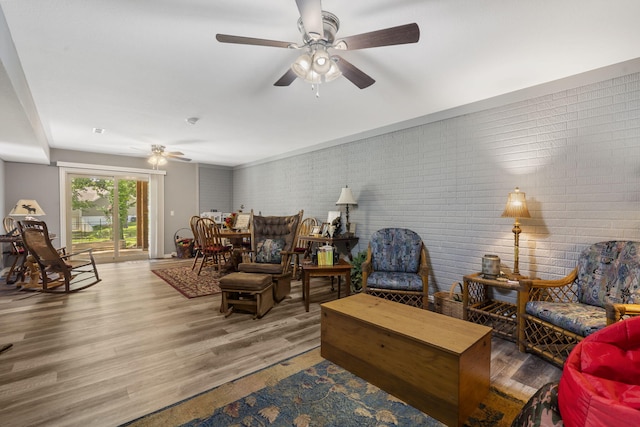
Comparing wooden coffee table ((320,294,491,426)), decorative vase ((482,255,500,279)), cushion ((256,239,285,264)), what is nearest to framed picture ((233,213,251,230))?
cushion ((256,239,285,264))

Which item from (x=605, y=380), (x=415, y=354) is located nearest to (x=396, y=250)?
(x=415, y=354)

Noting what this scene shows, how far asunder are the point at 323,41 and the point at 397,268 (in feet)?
8.93

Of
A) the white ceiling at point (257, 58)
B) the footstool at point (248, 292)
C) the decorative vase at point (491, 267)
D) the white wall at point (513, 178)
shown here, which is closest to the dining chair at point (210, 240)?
the white ceiling at point (257, 58)

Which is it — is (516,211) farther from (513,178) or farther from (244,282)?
(244,282)

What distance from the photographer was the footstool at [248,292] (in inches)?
126

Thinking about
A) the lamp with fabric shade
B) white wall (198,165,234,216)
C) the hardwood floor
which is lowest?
the hardwood floor

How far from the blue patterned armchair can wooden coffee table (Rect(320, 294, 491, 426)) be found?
0.91 m

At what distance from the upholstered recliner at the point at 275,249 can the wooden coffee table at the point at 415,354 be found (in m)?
1.44

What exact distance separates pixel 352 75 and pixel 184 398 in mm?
2537

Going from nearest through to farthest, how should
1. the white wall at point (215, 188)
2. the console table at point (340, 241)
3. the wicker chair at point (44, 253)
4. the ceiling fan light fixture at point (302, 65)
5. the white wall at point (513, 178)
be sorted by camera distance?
the ceiling fan light fixture at point (302, 65), the white wall at point (513, 178), the wicker chair at point (44, 253), the console table at point (340, 241), the white wall at point (215, 188)

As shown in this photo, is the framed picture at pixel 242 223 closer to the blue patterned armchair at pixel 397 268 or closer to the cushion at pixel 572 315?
the blue patterned armchair at pixel 397 268

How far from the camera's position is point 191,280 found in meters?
4.88

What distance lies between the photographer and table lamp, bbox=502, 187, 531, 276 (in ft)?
9.39

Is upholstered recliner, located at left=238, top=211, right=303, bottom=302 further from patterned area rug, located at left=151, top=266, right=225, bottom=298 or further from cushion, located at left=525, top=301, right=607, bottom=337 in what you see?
cushion, located at left=525, top=301, right=607, bottom=337
